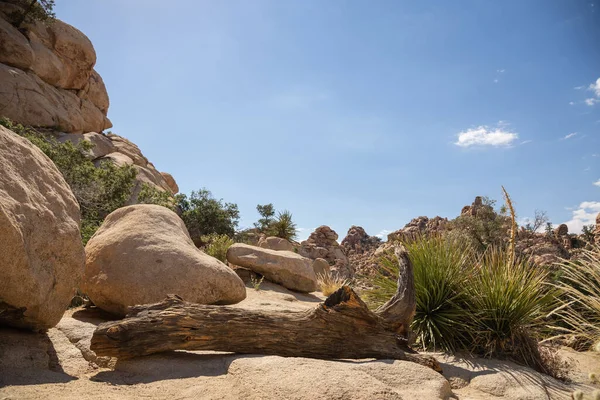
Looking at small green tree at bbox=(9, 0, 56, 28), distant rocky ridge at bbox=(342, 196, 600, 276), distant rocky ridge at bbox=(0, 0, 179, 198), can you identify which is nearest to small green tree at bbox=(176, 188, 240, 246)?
distant rocky ridge at bbox=(0, 0, 179, 198)

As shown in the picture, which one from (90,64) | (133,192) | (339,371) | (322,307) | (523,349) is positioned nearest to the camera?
(339,371)

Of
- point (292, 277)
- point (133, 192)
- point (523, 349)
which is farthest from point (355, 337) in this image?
point (133, 192)

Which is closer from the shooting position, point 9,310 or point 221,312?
point 9,310

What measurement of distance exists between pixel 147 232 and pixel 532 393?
6.24 m

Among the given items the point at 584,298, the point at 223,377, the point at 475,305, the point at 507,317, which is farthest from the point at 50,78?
the point at 584,298

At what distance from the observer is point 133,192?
65.8ft

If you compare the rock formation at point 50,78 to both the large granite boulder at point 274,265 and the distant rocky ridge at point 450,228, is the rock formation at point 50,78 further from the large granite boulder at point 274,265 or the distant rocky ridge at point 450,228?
the distant rocky ridge at point 450,228

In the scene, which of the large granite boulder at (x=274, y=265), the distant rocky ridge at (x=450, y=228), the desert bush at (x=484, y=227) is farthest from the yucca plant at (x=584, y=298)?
the desert bush at (x=484, y=227)

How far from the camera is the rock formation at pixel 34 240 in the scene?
12.9 ft

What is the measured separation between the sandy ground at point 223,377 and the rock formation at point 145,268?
100 cm

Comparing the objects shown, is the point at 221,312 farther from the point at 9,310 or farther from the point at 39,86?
the point at 39,86

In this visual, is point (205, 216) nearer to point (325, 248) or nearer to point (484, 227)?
point (325, 248)

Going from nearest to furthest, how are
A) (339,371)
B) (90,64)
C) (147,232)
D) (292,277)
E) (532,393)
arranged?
(339,371)
(532,393)
(147,232)
(292,277)
(90,64)

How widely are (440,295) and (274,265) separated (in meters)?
7.22
